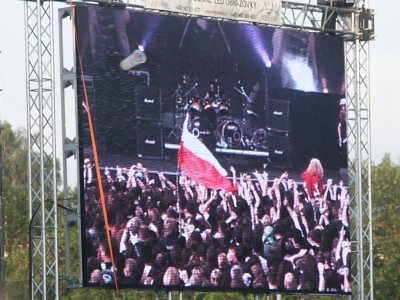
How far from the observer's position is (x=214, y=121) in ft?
82.6

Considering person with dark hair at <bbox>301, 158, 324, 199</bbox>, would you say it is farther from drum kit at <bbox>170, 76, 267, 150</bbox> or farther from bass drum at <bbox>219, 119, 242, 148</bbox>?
bass drum at <bbox>219, 119, 242, 148</bbox>

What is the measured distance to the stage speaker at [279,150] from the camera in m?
25.8

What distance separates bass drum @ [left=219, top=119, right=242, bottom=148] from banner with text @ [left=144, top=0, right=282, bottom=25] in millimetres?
1952

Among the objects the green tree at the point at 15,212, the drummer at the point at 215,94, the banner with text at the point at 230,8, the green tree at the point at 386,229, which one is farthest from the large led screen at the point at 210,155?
the green tree at the point at 386,229

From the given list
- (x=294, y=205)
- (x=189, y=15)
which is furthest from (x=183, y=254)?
(x=189, y=15)

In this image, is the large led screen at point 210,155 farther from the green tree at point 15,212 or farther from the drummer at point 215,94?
the green tree at point 15,212

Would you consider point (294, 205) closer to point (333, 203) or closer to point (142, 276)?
point (333, 203)

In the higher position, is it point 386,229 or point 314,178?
point 386,229

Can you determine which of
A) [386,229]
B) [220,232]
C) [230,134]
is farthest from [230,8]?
[386,229]

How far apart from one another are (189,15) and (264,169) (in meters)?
2.98

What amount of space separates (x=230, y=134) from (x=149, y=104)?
5.84ft

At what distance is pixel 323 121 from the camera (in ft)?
87.7

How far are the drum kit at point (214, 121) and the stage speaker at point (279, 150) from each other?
0.79ft

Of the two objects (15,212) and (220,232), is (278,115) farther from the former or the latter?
(15,212)
